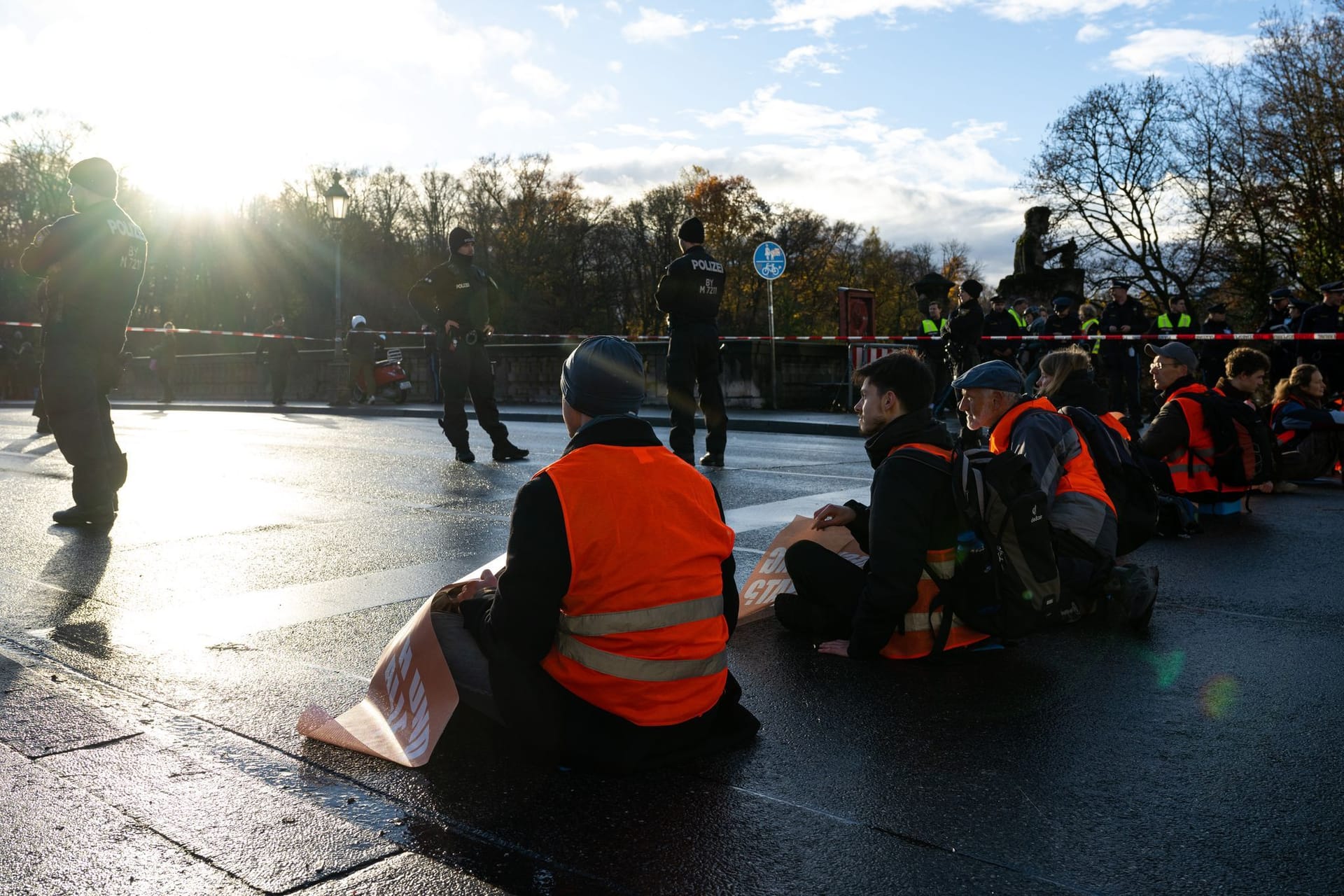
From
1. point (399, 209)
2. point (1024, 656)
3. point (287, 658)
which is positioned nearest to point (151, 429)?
point (287, 658)

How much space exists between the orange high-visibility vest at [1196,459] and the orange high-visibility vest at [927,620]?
463 centimetres

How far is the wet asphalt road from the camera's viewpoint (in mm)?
2656

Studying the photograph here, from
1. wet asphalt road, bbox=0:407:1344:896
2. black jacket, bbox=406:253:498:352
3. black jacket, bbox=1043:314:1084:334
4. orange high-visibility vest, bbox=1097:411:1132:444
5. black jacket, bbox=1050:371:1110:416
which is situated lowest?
wet asphalt road, bbox=0:407:1344:896

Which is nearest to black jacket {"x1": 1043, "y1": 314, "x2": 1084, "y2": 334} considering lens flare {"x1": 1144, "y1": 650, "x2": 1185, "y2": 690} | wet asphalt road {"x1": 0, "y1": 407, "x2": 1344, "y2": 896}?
wet asphalt road {"x1": 0, "y1": 407, "x2": 1344, "y2": 896}

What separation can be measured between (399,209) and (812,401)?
40083 millimetres

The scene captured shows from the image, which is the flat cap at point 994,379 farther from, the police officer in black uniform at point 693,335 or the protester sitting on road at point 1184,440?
the police officer in black uniform at point 693,335

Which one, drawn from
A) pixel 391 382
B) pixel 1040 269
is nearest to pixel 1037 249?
pixel 1040 269

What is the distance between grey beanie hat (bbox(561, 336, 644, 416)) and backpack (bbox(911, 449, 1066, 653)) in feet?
4.18

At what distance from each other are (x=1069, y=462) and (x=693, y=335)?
6.02 meters

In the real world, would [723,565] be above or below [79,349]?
below

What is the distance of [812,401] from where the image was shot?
21.8 metres

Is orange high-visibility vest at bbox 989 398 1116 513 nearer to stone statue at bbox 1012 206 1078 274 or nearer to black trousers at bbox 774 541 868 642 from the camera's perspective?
black trousers at bbox 774 541 868 642

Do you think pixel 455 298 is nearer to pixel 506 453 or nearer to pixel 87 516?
pixel 506 453

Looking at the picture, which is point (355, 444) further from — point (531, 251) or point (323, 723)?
point (531, 251)
